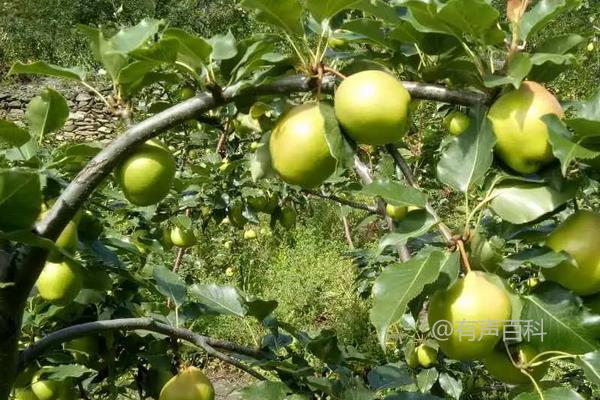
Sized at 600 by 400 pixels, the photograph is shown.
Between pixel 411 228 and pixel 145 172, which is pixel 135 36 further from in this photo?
pixel 411 228

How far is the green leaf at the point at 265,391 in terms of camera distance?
0.83 metres

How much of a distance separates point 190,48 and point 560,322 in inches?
18.3

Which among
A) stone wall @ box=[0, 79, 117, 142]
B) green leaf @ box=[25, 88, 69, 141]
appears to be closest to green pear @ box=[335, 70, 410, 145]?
green leaf @ box=[25, 88, 69, 141]

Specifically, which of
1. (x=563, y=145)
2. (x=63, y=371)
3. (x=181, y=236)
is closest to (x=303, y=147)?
(x=563, y=145)

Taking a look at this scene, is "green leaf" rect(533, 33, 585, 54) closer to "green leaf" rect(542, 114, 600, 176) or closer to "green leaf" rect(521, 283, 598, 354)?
"green leaf" rect(542, 114, 600, 176)

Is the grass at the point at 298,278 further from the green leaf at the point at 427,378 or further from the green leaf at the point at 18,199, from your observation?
the green leaf at the point at 18,199

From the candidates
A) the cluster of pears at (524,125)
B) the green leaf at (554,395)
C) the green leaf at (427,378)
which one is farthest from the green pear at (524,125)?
the green leaf at (427,378)

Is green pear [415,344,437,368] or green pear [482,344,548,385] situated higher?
green pear [482,344,548,385]

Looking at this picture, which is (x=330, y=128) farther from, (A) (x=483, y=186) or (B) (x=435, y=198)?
(B) (x=435, y=198)

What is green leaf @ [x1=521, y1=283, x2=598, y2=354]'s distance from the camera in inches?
A: 24.1

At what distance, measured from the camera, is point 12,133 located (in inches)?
28.7

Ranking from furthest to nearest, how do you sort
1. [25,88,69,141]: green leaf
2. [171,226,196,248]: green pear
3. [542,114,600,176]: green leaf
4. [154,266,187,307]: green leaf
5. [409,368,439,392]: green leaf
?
1. [171,226,196,248]: green pear
2. [409,368,439,392]: green leaf
3. [154,266,187,307]: green leaf
4. [25,88,69,141]: green leaf
5. [542,114,600,176]: green leaf

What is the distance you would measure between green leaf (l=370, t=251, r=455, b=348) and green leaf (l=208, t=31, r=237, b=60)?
29 cm

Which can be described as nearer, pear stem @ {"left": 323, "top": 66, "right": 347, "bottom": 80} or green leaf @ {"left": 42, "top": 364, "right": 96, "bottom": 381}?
pear stem @ {"left": 323, "top": 66, "right": 347, "bottom": 80}
